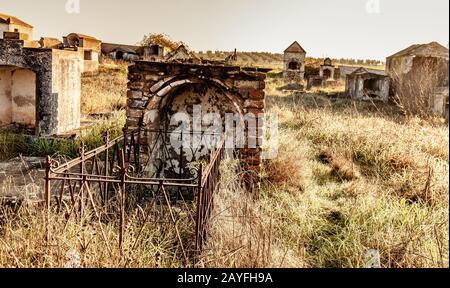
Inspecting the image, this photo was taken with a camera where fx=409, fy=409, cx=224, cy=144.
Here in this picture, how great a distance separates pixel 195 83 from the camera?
272 inches

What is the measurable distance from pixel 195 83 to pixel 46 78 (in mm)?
3908

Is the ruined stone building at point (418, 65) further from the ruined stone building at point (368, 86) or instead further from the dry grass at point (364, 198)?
the dry grass at point (364, 198)

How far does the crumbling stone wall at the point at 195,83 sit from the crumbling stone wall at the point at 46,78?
10.3ft

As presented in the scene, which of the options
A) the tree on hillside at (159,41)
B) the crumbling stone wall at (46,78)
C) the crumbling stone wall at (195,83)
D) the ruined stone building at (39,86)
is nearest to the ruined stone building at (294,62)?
the tree on hillside at (159,41)

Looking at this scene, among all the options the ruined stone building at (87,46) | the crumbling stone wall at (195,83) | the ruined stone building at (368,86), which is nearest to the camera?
the crumbling stone wall at (195,83)

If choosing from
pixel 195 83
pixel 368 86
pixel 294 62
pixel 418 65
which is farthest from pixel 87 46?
pixel 195 83

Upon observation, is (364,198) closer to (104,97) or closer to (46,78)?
(46,78)

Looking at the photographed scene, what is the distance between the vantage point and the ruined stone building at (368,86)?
2316 cm

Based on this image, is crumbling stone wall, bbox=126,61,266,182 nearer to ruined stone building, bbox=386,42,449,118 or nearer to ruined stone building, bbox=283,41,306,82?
ruined stone building, bbox=386,42,449,118

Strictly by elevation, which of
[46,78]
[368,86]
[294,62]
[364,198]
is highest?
[294,62]

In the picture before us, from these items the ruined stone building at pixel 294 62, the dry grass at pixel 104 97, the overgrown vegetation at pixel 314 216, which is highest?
the ruined stone building at pixel 294 62

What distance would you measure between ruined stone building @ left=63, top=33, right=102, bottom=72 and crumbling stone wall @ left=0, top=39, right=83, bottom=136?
17.8 metres
